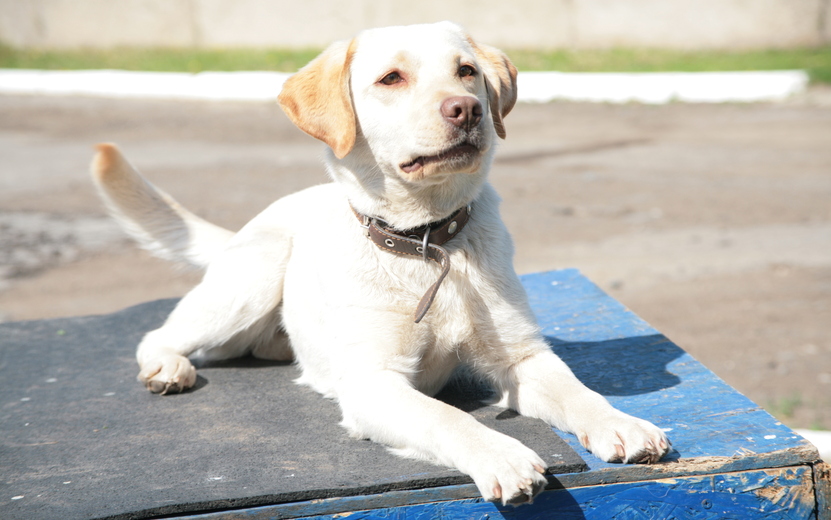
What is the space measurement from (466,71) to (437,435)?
3.62 feet

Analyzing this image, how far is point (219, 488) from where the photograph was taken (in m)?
2.14

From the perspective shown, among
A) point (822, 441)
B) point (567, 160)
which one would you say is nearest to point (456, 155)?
point (822, 441)

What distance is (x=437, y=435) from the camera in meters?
2.15

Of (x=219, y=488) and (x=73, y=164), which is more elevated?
(x=219, y=488)

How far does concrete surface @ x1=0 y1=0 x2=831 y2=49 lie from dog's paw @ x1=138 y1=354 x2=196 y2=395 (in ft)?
40.4

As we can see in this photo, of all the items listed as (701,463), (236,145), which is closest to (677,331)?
(701,463)

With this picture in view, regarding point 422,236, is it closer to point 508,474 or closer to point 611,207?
point 508,474

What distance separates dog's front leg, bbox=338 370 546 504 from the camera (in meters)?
1.97

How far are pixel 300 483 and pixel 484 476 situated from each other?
50 centimetres

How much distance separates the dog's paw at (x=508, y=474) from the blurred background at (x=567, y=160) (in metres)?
2.30

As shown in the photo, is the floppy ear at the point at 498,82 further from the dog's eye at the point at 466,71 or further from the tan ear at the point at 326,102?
the tan ear at the point at 326,102

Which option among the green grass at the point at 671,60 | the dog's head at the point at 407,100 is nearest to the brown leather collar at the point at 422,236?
the dog's head at the point at 407,100

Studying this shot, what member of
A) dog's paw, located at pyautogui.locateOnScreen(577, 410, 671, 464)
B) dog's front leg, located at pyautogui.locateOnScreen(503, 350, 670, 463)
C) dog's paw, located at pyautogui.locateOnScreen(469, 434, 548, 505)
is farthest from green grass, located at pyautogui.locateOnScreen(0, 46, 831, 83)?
dog's paw, located at pyautogui.locateOnScreen(469, 434, 548, 505)

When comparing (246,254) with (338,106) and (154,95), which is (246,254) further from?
(154,95)
